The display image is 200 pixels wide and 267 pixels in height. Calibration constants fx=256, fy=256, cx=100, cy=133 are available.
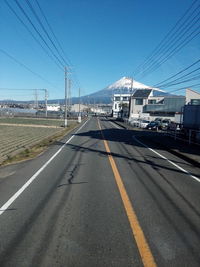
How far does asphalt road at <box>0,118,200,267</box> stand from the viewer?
3779 mm

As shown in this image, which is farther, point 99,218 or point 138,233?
point 99,218

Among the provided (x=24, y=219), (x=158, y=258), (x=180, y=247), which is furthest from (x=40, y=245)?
(x=180, y=247)

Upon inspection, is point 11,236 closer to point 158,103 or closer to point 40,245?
point 40,245

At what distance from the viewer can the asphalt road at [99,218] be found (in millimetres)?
3779

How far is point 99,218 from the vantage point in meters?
5.12

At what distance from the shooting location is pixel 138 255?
3.82 metres

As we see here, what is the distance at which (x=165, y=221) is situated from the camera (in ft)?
16.6

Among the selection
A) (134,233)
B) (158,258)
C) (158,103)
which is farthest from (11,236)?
(158,103)

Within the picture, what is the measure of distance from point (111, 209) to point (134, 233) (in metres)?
1.20

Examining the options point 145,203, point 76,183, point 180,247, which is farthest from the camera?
point 76,183

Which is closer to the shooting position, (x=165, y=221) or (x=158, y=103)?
(x=165, y=221)

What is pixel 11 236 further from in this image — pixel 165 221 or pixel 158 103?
pixel 158 103

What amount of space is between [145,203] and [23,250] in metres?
3.13

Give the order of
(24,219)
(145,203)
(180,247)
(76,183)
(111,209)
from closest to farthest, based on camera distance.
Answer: (180,247) < (24,219) < (111,209) < (145,203) < (76,183)
